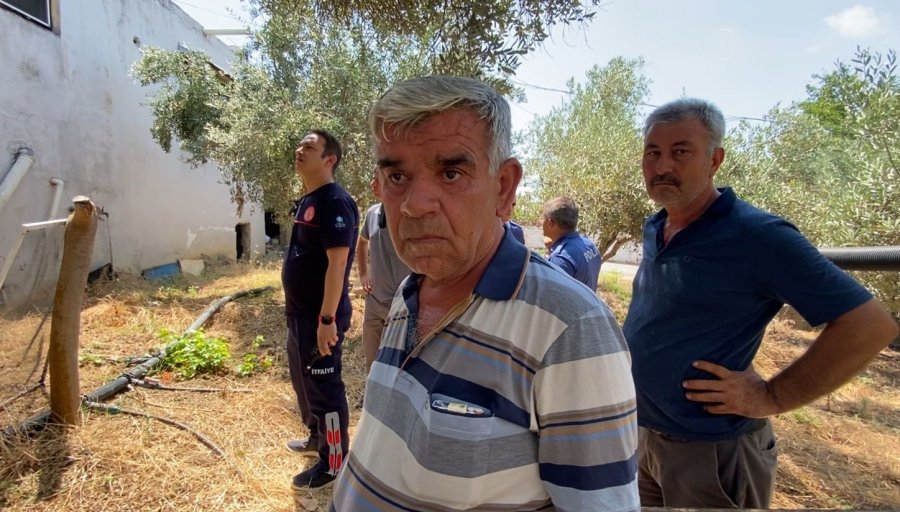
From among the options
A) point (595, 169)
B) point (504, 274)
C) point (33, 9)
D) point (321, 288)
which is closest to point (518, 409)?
point (504, 274)

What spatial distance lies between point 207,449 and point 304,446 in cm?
71

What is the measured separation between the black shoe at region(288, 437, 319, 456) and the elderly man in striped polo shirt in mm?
2609

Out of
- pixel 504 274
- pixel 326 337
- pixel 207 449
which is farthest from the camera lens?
pixel 207 449

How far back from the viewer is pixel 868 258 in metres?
1.48

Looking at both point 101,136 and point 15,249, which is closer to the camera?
point 15,249

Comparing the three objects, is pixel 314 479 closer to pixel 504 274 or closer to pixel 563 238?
pixel 563 238

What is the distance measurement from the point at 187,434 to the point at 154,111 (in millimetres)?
8165

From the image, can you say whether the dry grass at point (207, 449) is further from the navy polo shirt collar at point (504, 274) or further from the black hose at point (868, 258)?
the navy polo shirt collar at point (504, 274)

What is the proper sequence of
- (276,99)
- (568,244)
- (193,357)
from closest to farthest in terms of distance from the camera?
(568,244), (193,357), (276,99)

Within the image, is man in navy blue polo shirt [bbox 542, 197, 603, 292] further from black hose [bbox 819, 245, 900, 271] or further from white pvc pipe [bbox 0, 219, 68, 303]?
white pvc pipe [bbox 0, 219, 68, 303]

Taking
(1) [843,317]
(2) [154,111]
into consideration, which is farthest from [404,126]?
(2) [154,111]

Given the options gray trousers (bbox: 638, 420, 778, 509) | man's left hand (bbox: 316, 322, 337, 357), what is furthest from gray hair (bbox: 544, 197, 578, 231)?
gray trousers (bbox: 638, 420, 778, 509)

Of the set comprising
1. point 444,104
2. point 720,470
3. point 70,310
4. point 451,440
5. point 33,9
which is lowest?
point 70,310

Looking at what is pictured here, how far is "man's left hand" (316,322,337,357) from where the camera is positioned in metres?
2.78
